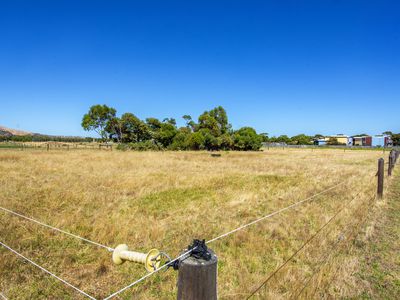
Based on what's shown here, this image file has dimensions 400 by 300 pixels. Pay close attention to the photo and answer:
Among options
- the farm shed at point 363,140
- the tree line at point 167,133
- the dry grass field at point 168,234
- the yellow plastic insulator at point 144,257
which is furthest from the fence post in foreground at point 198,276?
the farm shed at point 363,140

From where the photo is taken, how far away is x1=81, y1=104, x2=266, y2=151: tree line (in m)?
49.8

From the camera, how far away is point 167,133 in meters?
50.3

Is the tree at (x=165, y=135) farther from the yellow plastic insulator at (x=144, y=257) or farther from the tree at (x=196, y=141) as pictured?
the yellow plastic insulator at (x=144, y=257)

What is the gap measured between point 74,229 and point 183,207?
3.09m

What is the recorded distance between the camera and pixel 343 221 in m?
6.04

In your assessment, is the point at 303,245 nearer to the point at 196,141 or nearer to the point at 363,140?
the point at 196,141

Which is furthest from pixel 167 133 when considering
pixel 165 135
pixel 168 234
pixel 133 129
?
pixel 168 234

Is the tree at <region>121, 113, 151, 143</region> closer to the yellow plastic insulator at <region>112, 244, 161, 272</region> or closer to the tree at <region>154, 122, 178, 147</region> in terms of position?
the tree at <region>154, 122, 178, 147</region>

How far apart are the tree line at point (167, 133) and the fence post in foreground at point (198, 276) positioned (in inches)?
1798

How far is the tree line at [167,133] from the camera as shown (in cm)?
4981

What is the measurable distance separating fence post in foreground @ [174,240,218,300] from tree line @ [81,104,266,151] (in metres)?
45.7

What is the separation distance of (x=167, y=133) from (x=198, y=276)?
49.5 meters

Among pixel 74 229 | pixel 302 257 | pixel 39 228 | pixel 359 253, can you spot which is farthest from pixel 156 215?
pixel 359 253

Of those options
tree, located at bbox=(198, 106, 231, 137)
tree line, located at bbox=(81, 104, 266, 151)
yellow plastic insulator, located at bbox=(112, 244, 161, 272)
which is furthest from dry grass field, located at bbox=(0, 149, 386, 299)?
tree, located at bbox=(198, 106, 231, 137)
